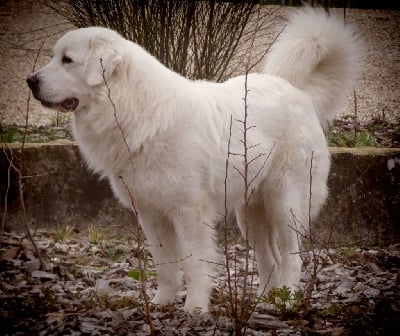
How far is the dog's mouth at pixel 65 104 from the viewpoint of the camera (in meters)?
3.89

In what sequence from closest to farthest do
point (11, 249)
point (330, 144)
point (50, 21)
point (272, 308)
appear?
point (272, 308)
point (11, 249)
point (330, 144)
point (50, 21)

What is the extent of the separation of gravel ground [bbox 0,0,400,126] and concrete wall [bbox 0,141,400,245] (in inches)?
90.8

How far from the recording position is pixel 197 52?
648cm

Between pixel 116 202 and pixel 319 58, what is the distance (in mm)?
2425

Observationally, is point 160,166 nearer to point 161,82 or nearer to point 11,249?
point 161,82

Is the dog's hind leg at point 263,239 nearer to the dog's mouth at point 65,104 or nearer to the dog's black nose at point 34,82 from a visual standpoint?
the dog's mouth at point 65,104

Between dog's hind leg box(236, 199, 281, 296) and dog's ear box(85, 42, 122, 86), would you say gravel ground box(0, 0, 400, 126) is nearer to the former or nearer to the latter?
dog's hind leg box(236, 199, 281, 296)

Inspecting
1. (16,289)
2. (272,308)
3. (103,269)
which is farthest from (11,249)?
(272,308)

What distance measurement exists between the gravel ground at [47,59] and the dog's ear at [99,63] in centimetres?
442

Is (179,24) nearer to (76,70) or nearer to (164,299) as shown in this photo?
(76,70)

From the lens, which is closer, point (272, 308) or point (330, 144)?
point (272, 308)

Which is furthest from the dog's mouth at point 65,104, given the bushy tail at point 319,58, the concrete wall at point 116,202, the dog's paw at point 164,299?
the concrete wall at point 116,202

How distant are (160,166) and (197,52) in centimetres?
297

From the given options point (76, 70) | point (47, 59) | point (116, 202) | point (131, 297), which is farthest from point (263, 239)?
point (47, 59)
